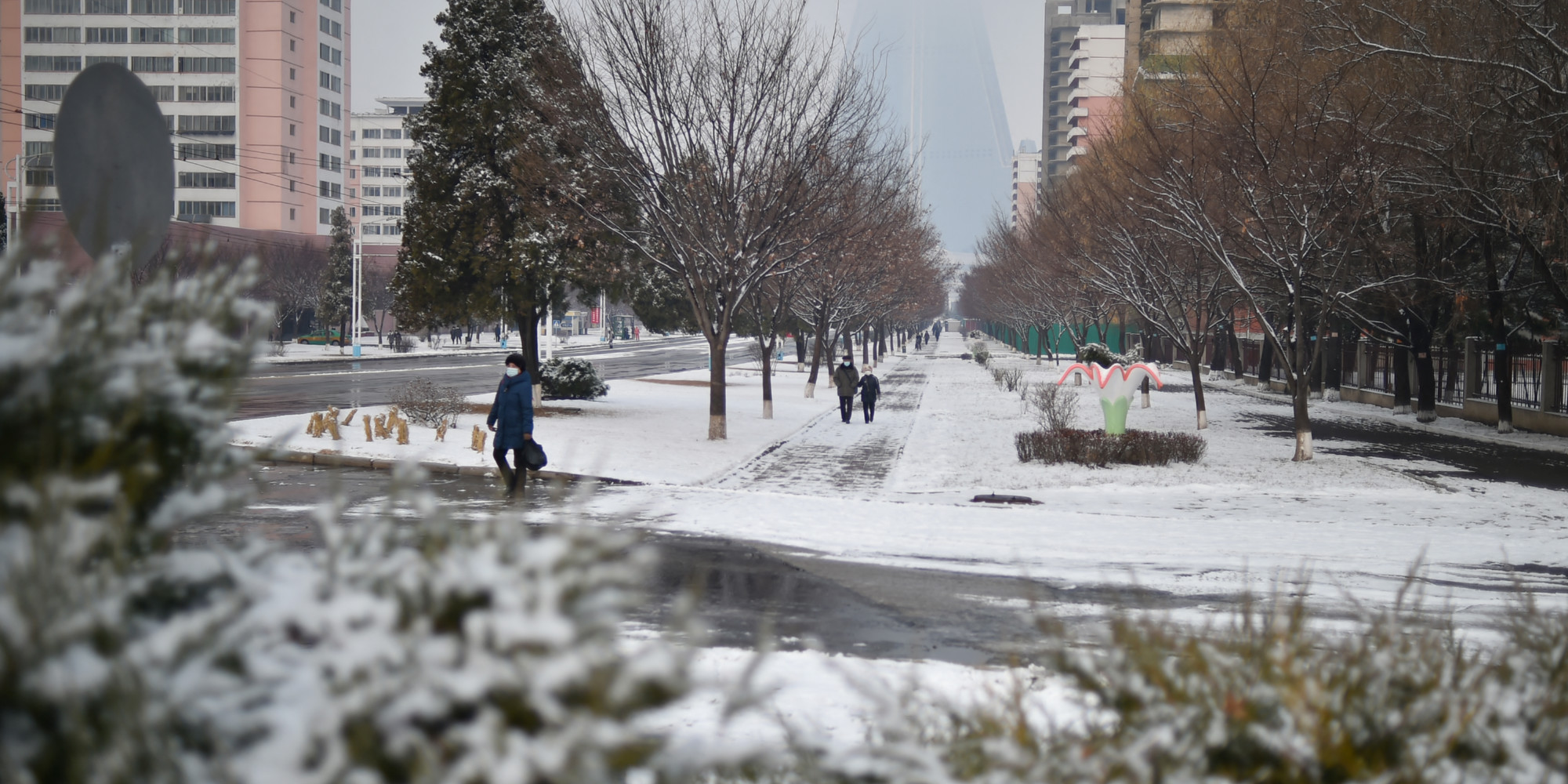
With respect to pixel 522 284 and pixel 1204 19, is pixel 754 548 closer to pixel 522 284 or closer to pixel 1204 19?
pixel 522 284

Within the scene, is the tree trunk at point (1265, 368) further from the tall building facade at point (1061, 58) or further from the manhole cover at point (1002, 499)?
the tall building facade at point (1061, 58)

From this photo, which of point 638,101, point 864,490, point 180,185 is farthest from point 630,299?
point 180,185

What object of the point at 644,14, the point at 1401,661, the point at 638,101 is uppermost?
the point at 644,14

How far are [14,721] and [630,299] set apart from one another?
34055 millimetres

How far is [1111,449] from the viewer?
1764 cm

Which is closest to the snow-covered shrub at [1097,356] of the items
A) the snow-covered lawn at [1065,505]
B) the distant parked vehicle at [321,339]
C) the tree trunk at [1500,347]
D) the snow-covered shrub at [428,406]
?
the snow-covered lawn at [1065,505]

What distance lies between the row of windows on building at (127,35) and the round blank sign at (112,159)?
113484 mm

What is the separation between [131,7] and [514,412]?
372 feet

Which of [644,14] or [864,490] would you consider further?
[644,14]

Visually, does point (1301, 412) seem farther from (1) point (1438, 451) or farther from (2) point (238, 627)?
(2) point (238, 627)

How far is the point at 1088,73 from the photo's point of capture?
136500 millimetres

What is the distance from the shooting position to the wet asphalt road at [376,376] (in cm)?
2544

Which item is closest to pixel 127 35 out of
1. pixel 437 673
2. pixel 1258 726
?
pixel 437 673

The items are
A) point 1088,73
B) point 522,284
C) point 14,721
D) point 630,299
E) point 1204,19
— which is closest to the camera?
point 14,721
